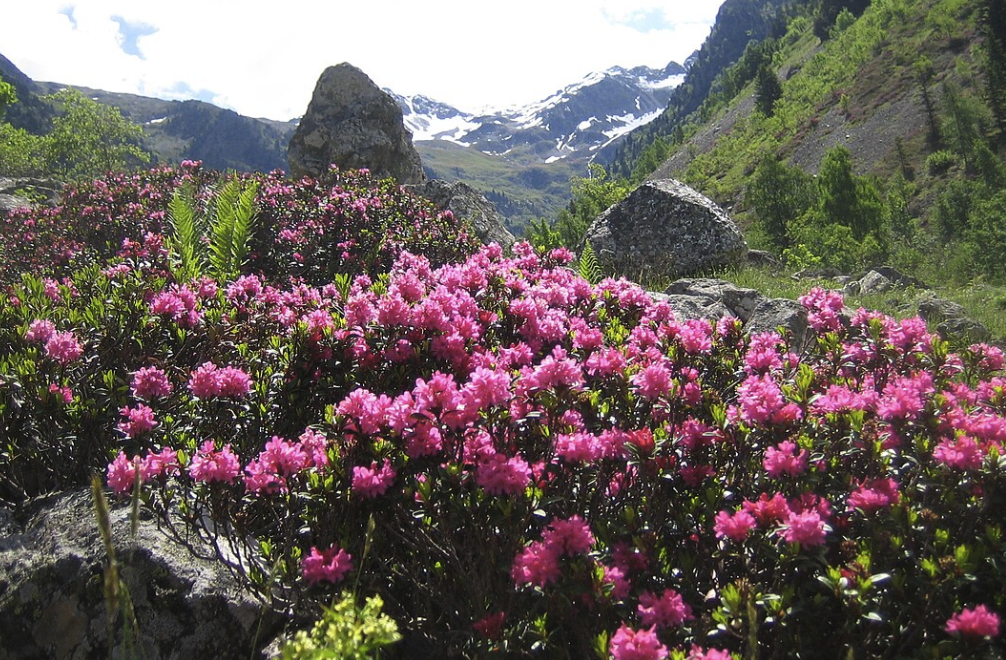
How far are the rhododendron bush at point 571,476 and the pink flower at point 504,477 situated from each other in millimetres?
11

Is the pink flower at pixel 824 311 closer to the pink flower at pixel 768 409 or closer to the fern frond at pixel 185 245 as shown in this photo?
the pink flower at pixel 768 409

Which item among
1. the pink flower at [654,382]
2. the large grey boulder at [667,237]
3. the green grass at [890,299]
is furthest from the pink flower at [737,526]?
the large grey boulder at [667,237]

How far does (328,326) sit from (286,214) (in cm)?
659

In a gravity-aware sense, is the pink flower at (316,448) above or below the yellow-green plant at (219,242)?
below

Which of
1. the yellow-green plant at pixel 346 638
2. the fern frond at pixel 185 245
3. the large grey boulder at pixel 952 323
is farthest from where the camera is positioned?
the large grey boulder at pixel 952 323

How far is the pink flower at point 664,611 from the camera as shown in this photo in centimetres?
191

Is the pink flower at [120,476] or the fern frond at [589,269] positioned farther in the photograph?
the fern frond at [589,269]

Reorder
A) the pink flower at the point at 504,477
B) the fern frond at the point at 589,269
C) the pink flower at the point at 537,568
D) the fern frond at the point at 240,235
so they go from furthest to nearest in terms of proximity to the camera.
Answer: the fern frond at the point at 589,269, the fern frond at the point at 240,235, the pink flower at the point at 504,477, the pink flower at the point at 537,568

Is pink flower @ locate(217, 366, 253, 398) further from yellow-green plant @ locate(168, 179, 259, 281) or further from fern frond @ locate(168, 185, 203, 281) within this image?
yellow-green plant @ locate(168, 179, 259, 281)

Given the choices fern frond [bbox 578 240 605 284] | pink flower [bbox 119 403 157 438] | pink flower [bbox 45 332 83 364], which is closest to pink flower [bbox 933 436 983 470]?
pink flower [bbox 119 403 157 438]

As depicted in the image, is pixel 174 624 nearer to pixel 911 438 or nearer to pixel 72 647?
pixel 72 647

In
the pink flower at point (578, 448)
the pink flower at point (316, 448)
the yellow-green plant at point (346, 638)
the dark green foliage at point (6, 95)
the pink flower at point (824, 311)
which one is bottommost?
the pink flower at point (316, 448)

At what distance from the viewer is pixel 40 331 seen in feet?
11.1

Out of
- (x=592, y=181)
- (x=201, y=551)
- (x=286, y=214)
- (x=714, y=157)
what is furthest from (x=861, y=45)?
(x=201, y=551)
